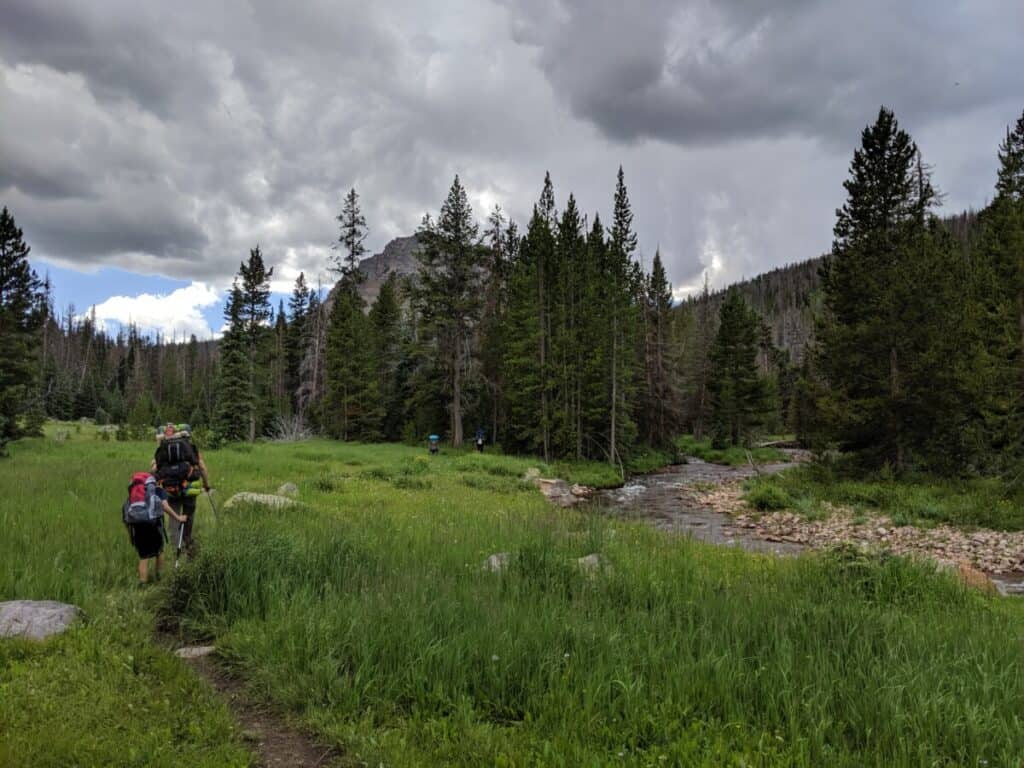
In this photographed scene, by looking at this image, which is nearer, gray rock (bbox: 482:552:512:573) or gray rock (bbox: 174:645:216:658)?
gray rock (bbox: 174:645:216:658)

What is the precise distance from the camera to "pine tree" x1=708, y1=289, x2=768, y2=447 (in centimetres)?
4803

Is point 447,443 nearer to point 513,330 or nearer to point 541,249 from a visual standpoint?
point 513,330

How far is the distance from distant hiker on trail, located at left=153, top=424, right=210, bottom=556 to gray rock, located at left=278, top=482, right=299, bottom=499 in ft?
22.1

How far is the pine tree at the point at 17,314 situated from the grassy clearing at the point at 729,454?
147ft

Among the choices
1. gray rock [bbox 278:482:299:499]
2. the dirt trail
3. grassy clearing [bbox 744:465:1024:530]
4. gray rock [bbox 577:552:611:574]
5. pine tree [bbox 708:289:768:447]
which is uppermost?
pine tree [bbox 708:289:768:447]

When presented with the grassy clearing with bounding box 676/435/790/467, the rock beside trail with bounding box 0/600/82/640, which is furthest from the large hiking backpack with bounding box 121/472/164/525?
the grassy clearing with bounding box 676/435/790/467

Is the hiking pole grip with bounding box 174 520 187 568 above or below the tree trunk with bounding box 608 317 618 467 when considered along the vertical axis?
below

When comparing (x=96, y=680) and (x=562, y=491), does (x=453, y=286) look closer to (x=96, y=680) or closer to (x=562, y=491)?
(x=562, y=491)

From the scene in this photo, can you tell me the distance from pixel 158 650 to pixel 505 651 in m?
3.32

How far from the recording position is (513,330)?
3725 centimetres

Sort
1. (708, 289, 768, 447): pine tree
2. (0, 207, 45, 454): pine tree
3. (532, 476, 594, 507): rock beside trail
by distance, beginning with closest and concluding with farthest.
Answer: (532, 476, 594, 507): rock beside trail, (0, 207, 45, 454): pine tree, (708, 289, 768, 447): pine tree

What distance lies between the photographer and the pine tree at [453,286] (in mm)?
37969

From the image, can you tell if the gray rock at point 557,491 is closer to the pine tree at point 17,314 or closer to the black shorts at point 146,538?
the black shorts at point 146,538

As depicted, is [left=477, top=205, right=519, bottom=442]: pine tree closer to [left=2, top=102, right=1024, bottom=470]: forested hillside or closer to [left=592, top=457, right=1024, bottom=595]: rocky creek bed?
[left=2, top=102, right=1024, bottom=470]: forested hillside
